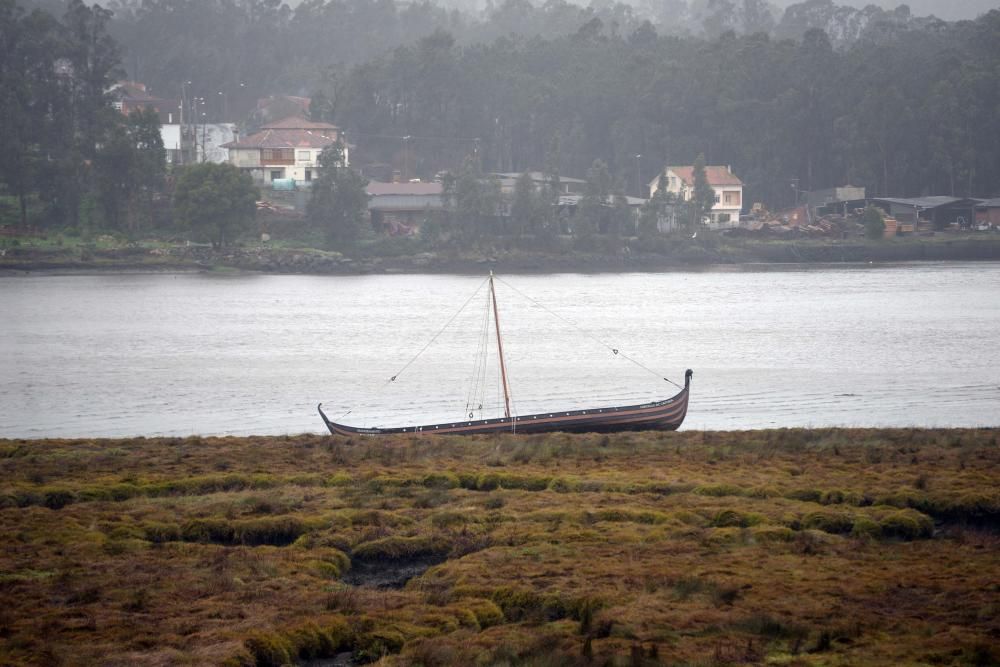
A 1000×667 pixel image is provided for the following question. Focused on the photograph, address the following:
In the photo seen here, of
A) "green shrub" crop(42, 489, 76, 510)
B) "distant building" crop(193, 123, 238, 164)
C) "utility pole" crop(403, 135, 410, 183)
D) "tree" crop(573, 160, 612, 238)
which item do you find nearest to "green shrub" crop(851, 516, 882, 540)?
"green shrub" crop(42, 489, 76, 510)

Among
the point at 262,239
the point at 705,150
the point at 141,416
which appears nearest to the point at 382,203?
the point at 262,239

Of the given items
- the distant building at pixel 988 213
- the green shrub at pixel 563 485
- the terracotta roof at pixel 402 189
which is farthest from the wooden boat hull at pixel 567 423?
the distant building at pixel 988 213

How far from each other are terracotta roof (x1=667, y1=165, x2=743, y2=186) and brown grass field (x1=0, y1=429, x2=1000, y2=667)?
273ft

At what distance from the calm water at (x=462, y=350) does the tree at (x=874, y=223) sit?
13.0 metres

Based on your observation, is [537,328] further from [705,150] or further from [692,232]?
[705,150]

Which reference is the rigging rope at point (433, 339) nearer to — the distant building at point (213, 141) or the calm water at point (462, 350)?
the calm water at point (462, 350)

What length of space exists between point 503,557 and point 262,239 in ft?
259

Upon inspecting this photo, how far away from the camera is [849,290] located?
8388 cm

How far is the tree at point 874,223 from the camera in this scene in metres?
105

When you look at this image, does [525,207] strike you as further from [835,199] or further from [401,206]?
[835,199]

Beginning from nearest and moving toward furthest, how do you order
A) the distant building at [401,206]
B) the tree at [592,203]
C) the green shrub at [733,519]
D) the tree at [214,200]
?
1. the green shrub at [733,519]
2. the tree at [214,200]
3. the tree at [592,203]
4. the distant building at [401,206]

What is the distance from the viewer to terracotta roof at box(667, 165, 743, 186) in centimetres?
10994

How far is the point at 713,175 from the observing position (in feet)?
363

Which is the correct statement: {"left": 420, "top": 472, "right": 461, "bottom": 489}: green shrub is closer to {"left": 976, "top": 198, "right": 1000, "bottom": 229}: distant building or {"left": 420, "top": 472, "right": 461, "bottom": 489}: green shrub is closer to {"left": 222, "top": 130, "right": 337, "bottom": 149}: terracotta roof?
{"left": 222, "top": 130, "right": 337, "bottom": 149}: terracotta roof
